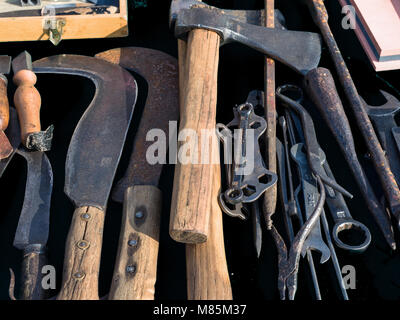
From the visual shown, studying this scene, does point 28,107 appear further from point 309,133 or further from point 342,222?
point 342,222

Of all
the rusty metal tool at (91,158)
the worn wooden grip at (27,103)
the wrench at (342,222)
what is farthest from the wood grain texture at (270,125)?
the worn wooden grip at (27,103)

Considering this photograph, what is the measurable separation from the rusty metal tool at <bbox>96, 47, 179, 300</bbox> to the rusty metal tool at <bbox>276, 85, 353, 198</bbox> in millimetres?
400

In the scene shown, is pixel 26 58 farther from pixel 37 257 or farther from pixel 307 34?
pixel 307 34

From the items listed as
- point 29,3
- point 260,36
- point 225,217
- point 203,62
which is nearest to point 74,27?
point 29,3

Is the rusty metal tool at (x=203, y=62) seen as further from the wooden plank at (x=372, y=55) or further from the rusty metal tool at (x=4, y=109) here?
the rusty metal tool at (x=4, y=109)

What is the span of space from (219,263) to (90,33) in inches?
44.2

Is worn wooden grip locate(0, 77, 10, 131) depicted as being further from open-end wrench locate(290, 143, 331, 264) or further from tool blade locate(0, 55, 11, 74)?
open-end wrench locate(290, 143, 331, 264)

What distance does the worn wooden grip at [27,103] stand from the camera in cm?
174

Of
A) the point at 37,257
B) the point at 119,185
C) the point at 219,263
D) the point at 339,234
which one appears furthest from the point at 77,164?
the point at 339,234

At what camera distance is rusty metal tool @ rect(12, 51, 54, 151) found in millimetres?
1720

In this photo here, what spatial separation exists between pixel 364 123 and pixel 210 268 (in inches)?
29.1

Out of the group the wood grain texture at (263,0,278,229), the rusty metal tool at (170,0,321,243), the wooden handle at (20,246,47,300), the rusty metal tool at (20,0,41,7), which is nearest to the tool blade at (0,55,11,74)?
the rusty metal tool at (20,0,41,7)

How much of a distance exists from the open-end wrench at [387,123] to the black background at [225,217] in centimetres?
8

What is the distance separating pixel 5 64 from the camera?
6.38 ft
